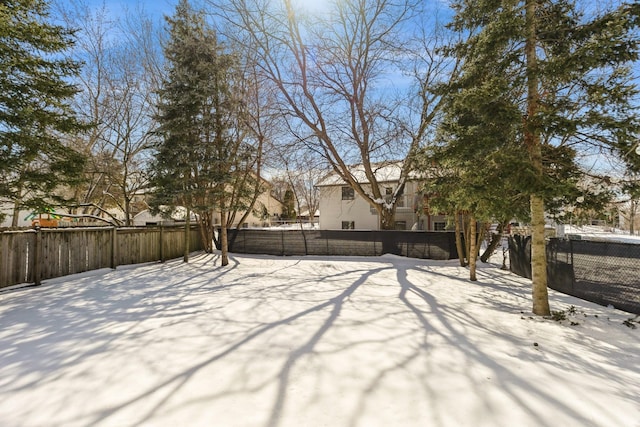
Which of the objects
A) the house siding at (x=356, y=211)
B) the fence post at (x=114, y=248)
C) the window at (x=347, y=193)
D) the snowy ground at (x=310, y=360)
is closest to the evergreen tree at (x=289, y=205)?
the house siding at (x=356, y=211)

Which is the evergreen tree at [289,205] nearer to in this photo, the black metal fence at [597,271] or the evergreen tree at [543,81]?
the black metal fence at [597,271]

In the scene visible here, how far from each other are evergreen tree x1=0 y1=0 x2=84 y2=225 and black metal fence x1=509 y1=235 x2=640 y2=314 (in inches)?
409

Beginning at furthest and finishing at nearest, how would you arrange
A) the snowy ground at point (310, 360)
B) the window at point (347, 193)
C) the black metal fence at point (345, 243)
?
1. the window at point (347, 193)
2. the black metal fence at point (345, 243)
3. the snowy ground at point (310, 360)

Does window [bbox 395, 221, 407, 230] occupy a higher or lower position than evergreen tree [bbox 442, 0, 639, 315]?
lower

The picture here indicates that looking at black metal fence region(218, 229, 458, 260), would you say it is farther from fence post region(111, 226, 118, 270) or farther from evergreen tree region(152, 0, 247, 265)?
fence post region(111, 226, 118, 270)

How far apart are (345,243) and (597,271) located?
816cm

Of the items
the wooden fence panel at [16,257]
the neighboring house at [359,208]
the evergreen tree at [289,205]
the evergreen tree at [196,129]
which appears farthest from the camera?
A: the evergreen tree at [289,205]

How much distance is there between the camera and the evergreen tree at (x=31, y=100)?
568 cm

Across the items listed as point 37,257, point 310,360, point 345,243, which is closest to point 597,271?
point 310,360

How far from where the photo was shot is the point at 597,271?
5.75 m

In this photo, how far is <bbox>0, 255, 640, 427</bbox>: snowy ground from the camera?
2.34 m

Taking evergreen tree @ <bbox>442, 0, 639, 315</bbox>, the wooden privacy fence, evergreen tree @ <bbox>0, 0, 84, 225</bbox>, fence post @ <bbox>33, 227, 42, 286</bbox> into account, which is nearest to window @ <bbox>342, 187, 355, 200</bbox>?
the wooden privacy fence

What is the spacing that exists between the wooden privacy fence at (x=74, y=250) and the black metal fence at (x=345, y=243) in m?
3.36

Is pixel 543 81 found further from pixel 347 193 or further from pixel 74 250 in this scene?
pixel 347 193
